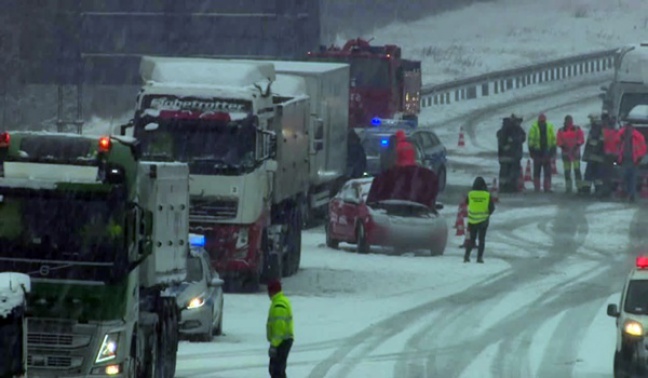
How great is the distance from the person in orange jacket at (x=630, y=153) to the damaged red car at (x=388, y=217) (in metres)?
7.90

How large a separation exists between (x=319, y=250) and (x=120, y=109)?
24526 millimetres

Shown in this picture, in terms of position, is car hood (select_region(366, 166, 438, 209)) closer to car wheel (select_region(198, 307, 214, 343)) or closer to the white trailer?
the white trailer

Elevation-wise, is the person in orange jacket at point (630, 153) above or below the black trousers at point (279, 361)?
above

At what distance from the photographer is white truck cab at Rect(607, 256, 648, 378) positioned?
17.3 metres

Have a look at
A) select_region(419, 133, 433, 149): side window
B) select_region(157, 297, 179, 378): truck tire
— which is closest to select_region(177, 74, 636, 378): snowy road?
select_region(157, 297, 179, 378): truck tire

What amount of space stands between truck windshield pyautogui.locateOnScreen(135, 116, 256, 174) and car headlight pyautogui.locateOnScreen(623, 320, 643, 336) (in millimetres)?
8832

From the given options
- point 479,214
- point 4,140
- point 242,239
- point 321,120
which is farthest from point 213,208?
point 4,140

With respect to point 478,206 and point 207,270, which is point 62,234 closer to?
point 207,270

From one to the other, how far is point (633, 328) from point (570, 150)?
23129 mm

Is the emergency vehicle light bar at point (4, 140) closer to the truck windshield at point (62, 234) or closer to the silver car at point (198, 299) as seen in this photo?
the truck windshield at point (62, 234)

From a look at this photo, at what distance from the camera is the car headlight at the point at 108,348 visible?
14617 millimetres

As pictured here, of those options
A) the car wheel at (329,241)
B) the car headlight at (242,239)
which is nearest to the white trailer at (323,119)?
the car wheel at (329,241)

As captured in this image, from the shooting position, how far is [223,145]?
2530cm

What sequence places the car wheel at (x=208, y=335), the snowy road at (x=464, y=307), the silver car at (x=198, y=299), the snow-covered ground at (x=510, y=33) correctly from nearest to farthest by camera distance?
the snowy road at (x=464, y=307) → the silver car at (x=198, y=299) → the car wheel at (x=208, y=335) → the snow-covered ground at (x=510, y=33)
